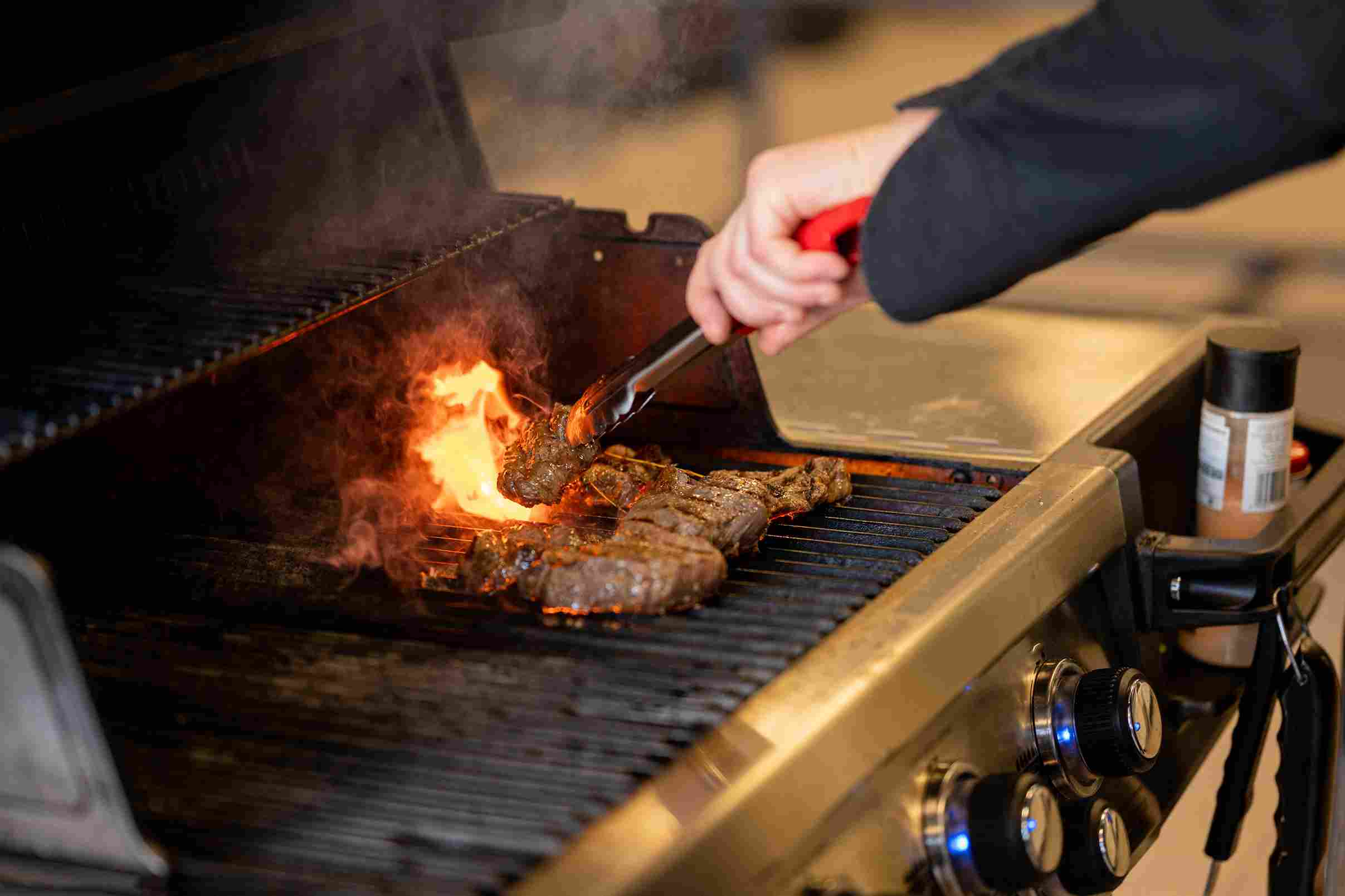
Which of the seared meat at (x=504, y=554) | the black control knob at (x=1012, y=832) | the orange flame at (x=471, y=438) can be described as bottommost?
the black control knob at (x=1012, y=832)

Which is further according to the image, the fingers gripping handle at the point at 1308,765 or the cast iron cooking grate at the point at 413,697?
the fingers gripping handle at the point at 1308,765

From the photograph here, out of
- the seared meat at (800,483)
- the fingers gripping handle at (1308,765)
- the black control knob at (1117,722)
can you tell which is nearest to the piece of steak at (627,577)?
the seared meat at (800,483)

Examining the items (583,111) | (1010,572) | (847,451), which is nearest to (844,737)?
(1010,572)

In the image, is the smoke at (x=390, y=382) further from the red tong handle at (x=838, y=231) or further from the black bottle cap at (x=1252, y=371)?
the black bottle cap at (x=1252, y=371)

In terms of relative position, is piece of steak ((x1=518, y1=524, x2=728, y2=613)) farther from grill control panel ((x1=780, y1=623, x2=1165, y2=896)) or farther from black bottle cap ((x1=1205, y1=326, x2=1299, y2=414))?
black bottle cap ((x1=1205, y1=326, x2=1299, y2=414))

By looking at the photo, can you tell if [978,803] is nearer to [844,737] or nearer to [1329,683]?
[844,737]

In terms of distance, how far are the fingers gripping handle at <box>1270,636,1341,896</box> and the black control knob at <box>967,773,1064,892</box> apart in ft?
1.70

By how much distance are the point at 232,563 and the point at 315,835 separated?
23.0 inches

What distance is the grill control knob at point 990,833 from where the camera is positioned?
1.10 m

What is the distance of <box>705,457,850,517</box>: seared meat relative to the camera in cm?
152

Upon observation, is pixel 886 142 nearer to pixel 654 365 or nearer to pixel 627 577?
pixel 654 365

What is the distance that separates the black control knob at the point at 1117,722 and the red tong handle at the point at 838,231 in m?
0.48

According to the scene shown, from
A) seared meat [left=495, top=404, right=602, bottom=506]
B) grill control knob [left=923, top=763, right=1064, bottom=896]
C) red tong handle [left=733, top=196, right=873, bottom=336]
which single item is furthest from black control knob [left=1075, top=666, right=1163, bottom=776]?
seared meat [left=495, top=404, right=602, bottom=506]

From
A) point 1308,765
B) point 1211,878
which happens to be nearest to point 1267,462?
point 1308,765
